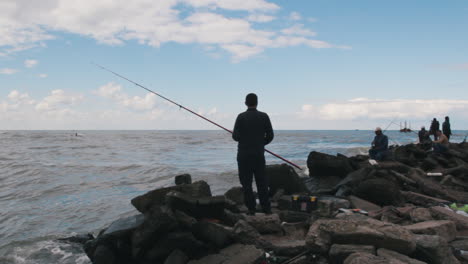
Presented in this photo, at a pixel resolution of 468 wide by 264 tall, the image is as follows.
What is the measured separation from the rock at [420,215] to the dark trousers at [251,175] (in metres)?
2.17

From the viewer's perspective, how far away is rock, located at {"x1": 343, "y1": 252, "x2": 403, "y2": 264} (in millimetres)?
3309

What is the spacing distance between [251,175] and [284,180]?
249 centimetres

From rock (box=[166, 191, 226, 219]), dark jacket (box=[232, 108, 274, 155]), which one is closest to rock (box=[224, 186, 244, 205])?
dark jacket (box=[232, 108, 274, 155])

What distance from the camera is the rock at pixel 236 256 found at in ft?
13.1

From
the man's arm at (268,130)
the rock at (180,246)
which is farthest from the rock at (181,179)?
the rock at (180,246)

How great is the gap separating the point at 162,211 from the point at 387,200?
458cm

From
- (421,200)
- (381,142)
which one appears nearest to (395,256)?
(421,200)

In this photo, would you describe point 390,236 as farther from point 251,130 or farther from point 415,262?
point 251,130

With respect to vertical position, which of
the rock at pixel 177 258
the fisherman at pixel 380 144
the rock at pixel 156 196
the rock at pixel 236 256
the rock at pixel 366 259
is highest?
the fisherman at pixel 380 144

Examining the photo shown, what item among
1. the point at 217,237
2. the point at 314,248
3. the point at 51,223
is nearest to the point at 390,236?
the point at 314,248

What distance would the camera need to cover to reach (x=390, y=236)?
387cm

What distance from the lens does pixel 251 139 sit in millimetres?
5801

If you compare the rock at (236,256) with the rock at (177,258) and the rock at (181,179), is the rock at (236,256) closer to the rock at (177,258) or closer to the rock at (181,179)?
the rock at (177,258)

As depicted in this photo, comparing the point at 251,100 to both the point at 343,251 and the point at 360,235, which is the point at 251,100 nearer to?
the point at 360,235
